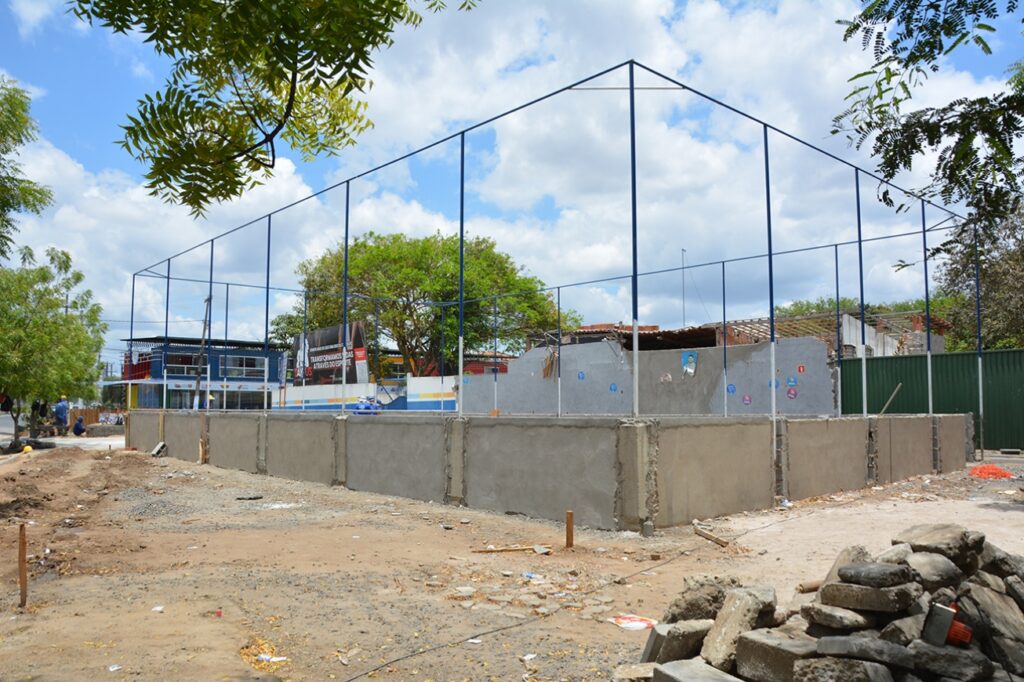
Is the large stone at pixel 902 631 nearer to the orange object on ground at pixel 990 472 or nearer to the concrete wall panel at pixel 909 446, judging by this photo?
the concrete wall panel at pixel 909 446

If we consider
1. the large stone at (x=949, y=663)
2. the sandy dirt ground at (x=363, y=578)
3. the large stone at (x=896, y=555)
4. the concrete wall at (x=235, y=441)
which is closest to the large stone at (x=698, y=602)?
the sandy dirt ground at (x=363, y=578)

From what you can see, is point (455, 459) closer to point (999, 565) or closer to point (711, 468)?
point (711, 468)

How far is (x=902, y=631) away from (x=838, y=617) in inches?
13.1

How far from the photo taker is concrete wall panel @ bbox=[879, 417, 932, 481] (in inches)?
637

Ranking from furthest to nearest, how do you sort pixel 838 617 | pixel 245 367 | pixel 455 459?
pixel 245 367
pixel 455 459
pixel 838 617

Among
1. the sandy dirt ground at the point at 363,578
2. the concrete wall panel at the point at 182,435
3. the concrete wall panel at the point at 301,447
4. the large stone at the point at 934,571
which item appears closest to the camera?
the large stone at the point at 934,571

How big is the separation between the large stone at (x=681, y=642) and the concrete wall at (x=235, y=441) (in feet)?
53.1

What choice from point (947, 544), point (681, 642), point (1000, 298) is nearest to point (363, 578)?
point (681, 642)

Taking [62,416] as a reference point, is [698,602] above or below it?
below

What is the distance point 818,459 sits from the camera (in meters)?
13.5

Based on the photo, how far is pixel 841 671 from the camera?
3945 millimetres

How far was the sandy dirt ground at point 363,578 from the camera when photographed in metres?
5.40

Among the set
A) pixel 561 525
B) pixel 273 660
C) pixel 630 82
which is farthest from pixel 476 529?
pixel 630 82

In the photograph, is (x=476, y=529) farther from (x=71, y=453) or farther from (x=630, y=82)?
(x=71, y=453)
